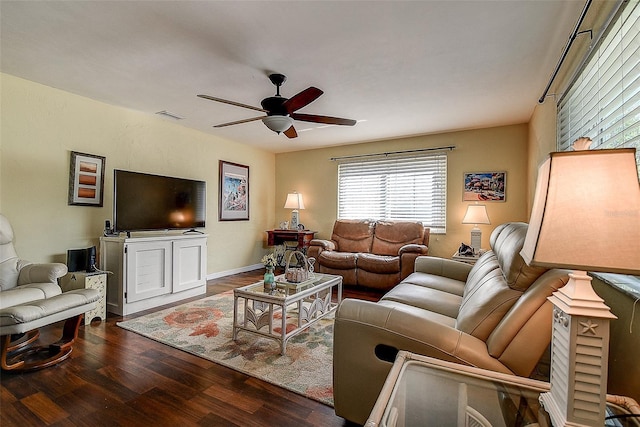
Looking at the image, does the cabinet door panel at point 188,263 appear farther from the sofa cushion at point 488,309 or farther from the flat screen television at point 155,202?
the sofa cushion at point 488,309

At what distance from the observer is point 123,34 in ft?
7.02

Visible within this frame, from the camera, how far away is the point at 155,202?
144 inches

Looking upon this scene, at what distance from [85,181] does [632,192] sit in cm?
434

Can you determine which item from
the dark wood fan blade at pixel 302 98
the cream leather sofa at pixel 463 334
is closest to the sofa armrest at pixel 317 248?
the dark wood fan blade at pixel 302 98

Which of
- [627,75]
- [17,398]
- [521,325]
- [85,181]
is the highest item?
[627,75]

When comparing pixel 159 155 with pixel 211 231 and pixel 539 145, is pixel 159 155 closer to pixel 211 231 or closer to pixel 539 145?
pixel 211 231

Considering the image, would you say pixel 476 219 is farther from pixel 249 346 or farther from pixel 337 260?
pixel 249 346

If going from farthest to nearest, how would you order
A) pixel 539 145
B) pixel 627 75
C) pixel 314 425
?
pixel 539 145
pixel 314 425
pixel 627 75

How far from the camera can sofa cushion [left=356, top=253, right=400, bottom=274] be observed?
13.2 feet

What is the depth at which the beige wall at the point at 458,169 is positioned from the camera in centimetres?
414

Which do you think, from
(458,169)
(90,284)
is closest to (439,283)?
(458,169)

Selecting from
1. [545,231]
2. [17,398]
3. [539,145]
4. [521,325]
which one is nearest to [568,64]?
[539,145]

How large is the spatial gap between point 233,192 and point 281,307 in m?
3.34

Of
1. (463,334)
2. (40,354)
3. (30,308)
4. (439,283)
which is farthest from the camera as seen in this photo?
(439,283)
